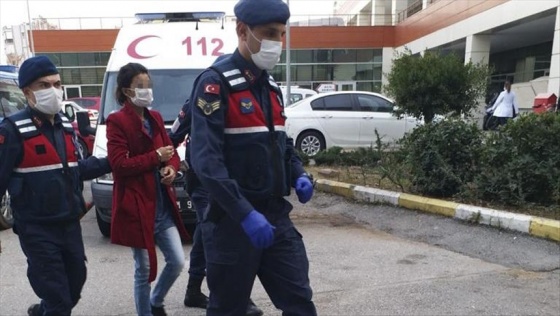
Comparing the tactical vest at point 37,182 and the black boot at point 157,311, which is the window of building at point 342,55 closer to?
the black boot at point 157,311

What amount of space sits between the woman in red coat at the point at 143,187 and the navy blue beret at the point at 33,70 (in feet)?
1.72

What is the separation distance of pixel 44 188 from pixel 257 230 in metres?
1.45

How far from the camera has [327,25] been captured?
112 feet

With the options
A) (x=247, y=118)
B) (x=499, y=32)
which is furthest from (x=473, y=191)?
(x=499, y=32)

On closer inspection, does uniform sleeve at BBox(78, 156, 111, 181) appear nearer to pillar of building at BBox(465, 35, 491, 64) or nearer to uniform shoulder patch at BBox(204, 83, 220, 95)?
uniform shoulder patch at BBox(204, 83, 220, 95)

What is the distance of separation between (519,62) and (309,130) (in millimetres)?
20665

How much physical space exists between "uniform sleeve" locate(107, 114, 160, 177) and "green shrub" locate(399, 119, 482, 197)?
4.30 metres

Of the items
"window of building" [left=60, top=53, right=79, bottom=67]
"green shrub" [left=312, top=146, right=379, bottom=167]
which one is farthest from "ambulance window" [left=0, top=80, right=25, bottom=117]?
"window of building" [left=60, top=53, right=79, bottom=67]

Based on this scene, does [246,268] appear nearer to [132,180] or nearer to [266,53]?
[266,53]

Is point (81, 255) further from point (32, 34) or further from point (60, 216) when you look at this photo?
point (32, 34)

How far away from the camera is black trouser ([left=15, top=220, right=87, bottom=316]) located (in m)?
2.68

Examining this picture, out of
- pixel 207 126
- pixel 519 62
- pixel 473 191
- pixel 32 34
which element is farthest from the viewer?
pixel 32 34

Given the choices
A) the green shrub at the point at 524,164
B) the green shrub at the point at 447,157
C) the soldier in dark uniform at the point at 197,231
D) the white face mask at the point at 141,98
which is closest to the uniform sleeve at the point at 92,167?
the white face mask at the point at 141,98

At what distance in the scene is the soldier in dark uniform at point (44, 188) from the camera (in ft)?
8.75
